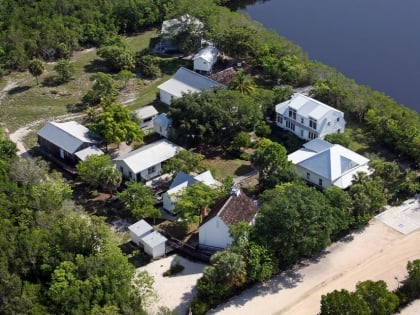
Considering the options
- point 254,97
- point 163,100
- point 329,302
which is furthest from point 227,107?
point 329,302

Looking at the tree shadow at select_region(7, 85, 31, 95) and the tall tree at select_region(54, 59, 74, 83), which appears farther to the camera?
the tall tree at select_region(54, 59, 74, 83)

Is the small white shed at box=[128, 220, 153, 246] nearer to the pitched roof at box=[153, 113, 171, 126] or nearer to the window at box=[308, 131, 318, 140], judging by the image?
the pitched roof at box=[153, 113, 171, 126]

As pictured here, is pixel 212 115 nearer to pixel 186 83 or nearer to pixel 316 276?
pixel 186 83

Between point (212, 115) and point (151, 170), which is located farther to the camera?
point (212, 115)

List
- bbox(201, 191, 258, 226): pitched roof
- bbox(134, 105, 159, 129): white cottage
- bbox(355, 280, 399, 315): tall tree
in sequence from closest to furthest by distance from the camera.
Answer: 1. bbox(355, 280, 399, 315): tall tree
2. bbox(201, 191, 258, 226): pitched roof
3. bbox(134, 105, 159, 129): white cottage

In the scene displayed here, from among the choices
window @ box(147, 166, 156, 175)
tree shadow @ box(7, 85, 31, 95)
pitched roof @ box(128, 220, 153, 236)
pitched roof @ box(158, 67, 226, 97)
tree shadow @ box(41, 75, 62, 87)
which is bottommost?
tree shadow @ box(7, 85, 31, 95)

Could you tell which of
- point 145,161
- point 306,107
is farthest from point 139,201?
point 306,107

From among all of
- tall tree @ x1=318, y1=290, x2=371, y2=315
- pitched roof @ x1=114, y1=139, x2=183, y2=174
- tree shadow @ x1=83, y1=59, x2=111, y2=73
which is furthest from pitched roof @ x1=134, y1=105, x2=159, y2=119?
tall tree @ x1=318, y1=290, x2=371, y2=315

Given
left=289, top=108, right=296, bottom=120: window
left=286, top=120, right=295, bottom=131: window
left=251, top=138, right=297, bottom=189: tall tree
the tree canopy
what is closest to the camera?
left=251, top=138, right=297, bottom=189: tall tree
